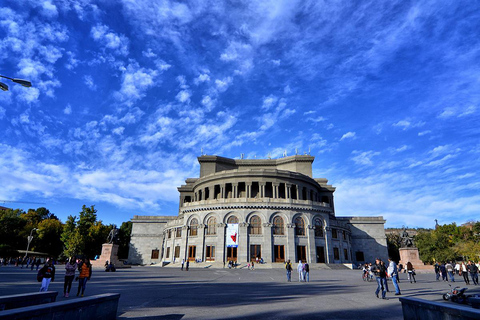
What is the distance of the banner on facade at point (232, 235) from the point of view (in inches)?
1650

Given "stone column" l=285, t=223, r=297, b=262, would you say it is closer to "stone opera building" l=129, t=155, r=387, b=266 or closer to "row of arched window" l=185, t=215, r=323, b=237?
"stone opera building" l=129, t=155, r=387, b=266

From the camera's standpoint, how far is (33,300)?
7.36 metres

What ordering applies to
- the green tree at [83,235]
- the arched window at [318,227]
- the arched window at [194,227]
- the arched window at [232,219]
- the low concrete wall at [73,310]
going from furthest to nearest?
the green tree at [83,235] → the arched window at [194,227] → the arched window at [318,227] → the arched window at [232,219] → the low concrete wall at [73,310]

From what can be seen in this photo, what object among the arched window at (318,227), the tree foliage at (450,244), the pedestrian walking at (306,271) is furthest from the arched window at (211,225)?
the tree foliage at (450,244)

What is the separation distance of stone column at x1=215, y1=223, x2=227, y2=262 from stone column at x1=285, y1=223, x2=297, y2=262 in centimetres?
943

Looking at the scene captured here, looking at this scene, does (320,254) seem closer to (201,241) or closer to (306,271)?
(201,241)

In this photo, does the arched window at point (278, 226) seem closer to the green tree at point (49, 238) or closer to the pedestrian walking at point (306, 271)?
the pedestrian walking at point (306, 271)

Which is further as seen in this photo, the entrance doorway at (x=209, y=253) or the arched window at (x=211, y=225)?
the arched window at (x=211, y=225)

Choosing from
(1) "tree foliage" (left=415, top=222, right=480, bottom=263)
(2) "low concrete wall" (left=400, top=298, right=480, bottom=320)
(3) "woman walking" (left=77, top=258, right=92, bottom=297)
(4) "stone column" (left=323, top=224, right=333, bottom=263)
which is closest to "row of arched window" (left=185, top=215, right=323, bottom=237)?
(4) "stone column" (left=323, top=224, right=333, bottom=263)

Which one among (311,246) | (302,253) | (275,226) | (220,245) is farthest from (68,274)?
(311,246)

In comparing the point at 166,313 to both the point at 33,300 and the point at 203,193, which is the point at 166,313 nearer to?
the point at 33,300

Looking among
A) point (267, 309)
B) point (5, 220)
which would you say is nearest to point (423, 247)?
point (267, 309)

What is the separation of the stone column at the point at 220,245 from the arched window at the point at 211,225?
109 centimetres

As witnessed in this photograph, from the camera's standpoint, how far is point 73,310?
6285 millimetres
